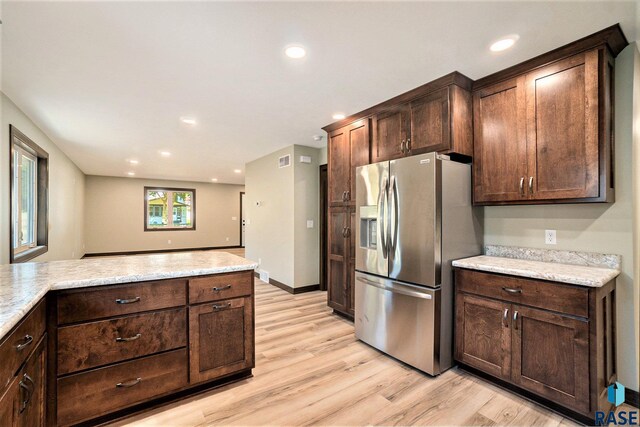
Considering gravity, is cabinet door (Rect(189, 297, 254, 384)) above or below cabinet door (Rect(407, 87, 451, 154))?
below

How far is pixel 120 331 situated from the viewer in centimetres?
182

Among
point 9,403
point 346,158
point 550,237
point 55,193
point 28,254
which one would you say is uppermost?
point 346,158

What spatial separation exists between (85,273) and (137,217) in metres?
8.55

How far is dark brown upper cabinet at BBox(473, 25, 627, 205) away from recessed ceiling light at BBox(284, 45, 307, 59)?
5.23ft

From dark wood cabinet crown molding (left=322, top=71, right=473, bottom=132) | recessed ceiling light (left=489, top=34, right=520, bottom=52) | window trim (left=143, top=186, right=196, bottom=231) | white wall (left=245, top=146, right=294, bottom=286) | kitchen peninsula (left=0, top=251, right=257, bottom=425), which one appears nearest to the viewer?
kitchen peninsula (left=0, top=251, right=257, bottom=425)

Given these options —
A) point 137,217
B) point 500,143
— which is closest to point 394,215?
point 500,143

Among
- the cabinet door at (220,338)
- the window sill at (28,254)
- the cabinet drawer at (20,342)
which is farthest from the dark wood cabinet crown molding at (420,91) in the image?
the window sill at (28,254)

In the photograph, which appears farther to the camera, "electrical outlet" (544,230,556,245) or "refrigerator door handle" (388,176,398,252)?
"refrigerator door handle" (388,176,398,252)

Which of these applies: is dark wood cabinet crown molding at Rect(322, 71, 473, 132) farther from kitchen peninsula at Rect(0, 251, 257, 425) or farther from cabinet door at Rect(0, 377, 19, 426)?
cabinet door at Rect(0, 377, 19, 426)

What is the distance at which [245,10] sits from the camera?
5.44 ft

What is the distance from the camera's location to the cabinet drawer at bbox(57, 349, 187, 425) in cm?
169

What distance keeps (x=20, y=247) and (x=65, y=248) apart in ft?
8.55

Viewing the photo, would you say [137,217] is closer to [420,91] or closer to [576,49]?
[420,91]

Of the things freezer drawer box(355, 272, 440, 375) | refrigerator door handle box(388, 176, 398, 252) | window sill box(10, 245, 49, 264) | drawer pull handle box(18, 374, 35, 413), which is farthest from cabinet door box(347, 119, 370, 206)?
window sill box(10, 245, 49, 264)
